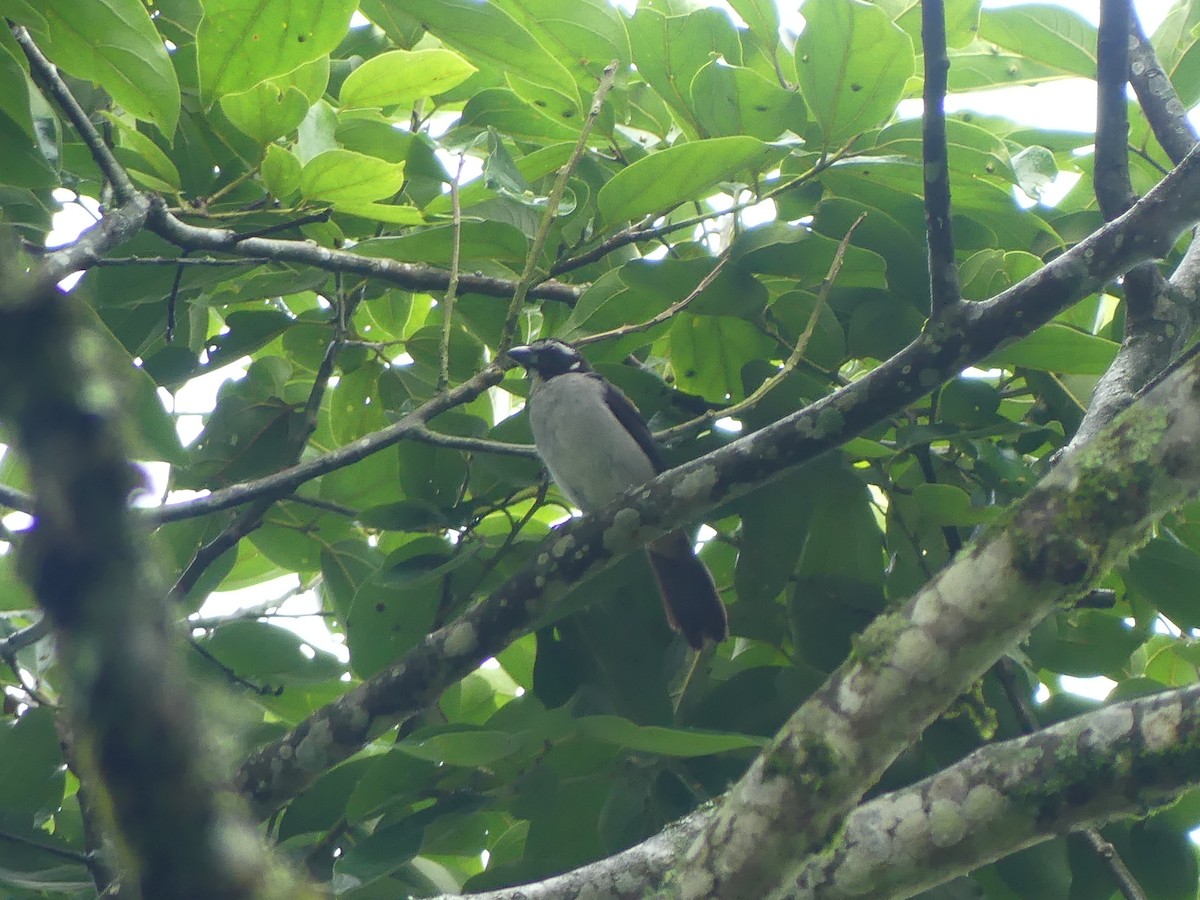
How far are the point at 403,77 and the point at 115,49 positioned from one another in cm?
87

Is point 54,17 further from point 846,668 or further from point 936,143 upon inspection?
point 846,668

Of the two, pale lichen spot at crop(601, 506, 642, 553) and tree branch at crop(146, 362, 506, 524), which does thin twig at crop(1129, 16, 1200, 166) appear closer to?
pale lichen spot at crop(601, 506, 642, 553)

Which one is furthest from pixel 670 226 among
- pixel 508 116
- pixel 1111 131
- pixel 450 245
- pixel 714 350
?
pixel 1111 131

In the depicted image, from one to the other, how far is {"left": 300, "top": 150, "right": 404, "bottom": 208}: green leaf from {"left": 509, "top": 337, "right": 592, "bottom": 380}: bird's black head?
3.37ft

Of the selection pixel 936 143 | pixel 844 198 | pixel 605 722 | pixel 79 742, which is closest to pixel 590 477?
pixel 844 198

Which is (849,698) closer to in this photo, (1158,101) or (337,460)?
(337,460)

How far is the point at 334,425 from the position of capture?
4.33m

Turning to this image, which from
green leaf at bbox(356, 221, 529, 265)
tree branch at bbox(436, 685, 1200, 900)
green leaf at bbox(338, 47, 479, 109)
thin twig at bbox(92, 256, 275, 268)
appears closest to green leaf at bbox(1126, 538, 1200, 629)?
tree branch at bbox(436, 685, 1200, 900)

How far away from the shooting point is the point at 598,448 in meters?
4.93

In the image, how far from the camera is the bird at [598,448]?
12.2 feet

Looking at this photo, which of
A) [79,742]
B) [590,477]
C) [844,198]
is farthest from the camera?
[590,477]

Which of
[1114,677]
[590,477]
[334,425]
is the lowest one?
[1114,677]

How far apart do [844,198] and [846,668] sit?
1.64m

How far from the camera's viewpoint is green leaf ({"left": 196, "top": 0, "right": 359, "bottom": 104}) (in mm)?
2789
